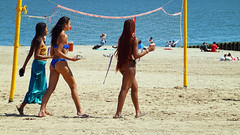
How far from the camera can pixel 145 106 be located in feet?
25.8

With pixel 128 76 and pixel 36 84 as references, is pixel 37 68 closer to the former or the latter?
pixel 36 84

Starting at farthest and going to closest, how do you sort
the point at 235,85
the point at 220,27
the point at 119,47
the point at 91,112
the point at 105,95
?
1. the point at 220,27
2. the point at 235,85
3. the point at 105,95
4. the point at 91,112
5. the point at 119,47

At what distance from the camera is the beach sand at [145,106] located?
5.73m

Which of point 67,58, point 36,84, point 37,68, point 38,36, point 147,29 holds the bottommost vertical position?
point 36,84

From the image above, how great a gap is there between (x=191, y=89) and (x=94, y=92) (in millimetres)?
2407

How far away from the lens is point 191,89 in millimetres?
9922

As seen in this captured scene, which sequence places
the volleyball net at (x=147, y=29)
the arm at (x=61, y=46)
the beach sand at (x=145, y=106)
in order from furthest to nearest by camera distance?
the volleyball net at (x=147, y=29) < the arm at (x=61, y=46) < the beach sand at (x=145, y=106)

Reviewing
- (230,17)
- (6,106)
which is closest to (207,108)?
(6,106)

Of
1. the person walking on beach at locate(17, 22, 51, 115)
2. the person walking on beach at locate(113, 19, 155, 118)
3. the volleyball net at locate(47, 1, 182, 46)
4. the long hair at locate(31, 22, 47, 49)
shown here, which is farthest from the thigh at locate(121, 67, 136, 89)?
the volleyball net at locate(47, 1, 182, 46)

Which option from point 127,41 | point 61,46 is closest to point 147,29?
point 127,41

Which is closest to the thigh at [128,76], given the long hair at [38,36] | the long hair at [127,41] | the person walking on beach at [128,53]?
the person walking on beach at [128,53]

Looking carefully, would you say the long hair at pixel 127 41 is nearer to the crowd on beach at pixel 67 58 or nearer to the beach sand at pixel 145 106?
the crowd on beach at pixel 67 58

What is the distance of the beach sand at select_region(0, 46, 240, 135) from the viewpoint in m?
5.73

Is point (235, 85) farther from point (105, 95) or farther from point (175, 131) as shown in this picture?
point (175, 131)
